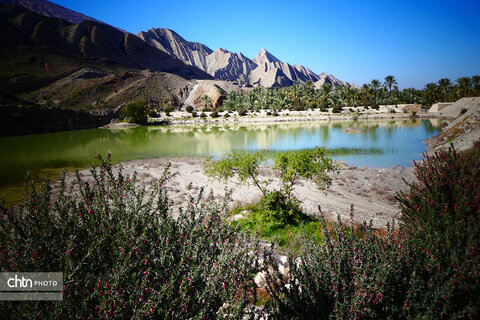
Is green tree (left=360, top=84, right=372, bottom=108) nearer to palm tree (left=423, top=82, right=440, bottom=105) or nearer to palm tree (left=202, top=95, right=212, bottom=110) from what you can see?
palm tree (left=423, top=82, right=440, bottom=105)

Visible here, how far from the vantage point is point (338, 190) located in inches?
568

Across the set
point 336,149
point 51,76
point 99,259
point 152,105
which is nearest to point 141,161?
point 336,149

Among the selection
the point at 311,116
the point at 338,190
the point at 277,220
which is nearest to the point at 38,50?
the point at 311,116

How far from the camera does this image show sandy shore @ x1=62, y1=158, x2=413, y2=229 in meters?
11.1

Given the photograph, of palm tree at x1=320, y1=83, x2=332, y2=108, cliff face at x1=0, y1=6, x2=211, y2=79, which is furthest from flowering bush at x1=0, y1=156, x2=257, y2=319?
cliff face at x1=0, y1=6, x2=211, y2=79

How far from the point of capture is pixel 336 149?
91.1ft

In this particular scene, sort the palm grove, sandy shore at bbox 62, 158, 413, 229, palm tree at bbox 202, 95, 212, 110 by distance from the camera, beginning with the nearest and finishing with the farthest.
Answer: sandy shore at bbox 62, 158, 413, 229, the palm grove, palm tree at bbox 202, 95, 212, 110

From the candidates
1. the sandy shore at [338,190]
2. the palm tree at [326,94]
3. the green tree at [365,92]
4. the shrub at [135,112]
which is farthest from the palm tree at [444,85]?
the shrub at [135,112]

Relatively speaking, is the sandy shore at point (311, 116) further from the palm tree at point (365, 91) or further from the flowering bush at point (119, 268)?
the flowering bush at point (119, 268)

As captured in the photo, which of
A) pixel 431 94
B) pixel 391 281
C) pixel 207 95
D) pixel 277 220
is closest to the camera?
pixel 391 281

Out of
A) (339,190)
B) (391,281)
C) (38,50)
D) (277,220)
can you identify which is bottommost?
(339,190)

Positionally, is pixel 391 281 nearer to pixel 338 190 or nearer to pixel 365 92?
pixel 338 190

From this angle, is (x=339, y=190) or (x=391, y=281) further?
(x=339, y=190)

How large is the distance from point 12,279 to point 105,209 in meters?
1.17
